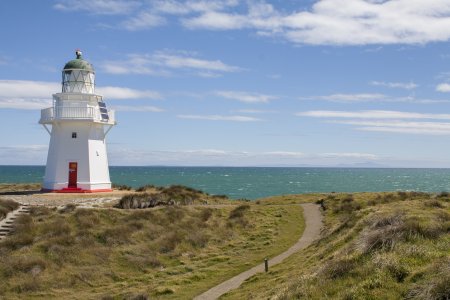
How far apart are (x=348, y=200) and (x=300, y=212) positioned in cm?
443

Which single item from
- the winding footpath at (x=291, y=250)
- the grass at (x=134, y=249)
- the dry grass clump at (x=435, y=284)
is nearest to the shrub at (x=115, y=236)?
the grass at (x=134, y=249)

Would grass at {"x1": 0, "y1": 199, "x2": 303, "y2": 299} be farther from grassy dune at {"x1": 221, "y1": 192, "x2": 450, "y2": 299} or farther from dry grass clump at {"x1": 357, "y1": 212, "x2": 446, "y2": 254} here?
dry grass clump at {"x1": 357, "y1": 212, "x2": 446, "y2": 254}

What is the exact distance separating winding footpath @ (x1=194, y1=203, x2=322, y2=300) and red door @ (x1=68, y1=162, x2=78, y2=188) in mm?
17195

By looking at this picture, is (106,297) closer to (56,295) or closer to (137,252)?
(56,295)

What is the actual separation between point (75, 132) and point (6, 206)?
9.16 meters

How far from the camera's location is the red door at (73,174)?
35.6 meters

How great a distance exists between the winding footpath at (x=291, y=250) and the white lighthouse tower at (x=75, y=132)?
54.0 ft

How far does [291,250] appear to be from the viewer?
77.1 feet

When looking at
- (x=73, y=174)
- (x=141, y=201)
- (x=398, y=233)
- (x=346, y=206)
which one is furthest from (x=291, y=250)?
(x=73, y=174)

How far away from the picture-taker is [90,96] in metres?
36.2

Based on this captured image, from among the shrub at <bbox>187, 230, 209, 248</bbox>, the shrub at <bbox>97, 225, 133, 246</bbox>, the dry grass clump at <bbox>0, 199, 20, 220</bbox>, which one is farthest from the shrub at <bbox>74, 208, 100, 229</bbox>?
the shrub at <bbox>187, 230, 209, 248</bbox>

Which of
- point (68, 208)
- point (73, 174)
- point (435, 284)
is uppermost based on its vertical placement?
point (73, 174)

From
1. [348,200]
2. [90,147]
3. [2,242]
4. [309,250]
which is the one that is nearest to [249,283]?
[309,250]

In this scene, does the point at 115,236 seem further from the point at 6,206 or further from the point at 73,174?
the point at 73,174
